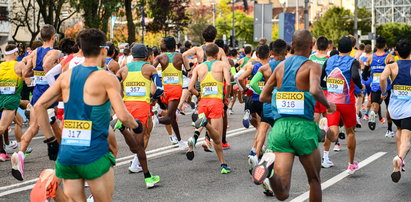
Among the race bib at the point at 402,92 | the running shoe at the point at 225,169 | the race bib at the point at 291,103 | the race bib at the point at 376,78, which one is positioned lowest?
the running shoe at the point at 225,169

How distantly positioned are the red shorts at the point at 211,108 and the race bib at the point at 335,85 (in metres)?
1.63

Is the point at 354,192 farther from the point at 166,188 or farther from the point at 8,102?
the point at 8,102

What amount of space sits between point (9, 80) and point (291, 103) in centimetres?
681

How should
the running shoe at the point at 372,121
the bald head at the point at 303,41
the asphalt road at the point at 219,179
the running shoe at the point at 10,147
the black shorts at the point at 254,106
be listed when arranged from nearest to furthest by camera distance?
the bald head at the point at 303,41, the asphalt road at the point at 219,179, the black shorts at the point at 254,106, the running shoe at the point at 10,147, the running shoe at the point at 372,121

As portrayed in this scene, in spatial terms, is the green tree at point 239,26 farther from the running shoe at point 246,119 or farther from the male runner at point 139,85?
the male runner at point 139,85

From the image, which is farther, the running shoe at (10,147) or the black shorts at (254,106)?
the running shoe at (10,147)

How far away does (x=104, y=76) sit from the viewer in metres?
5.30

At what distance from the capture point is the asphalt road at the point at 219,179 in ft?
27.4

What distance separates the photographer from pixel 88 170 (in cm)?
524

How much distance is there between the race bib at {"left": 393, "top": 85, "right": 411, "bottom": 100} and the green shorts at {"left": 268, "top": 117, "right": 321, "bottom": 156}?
11.2ft

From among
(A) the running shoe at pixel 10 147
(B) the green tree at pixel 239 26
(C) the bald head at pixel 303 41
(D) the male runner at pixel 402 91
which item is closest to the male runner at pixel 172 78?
(A) the running shoe at pixel 10 147

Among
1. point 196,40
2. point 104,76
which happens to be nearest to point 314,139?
point 104,76

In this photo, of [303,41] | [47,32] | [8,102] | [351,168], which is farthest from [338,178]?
[8,102]

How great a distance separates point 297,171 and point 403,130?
1.72 metres
